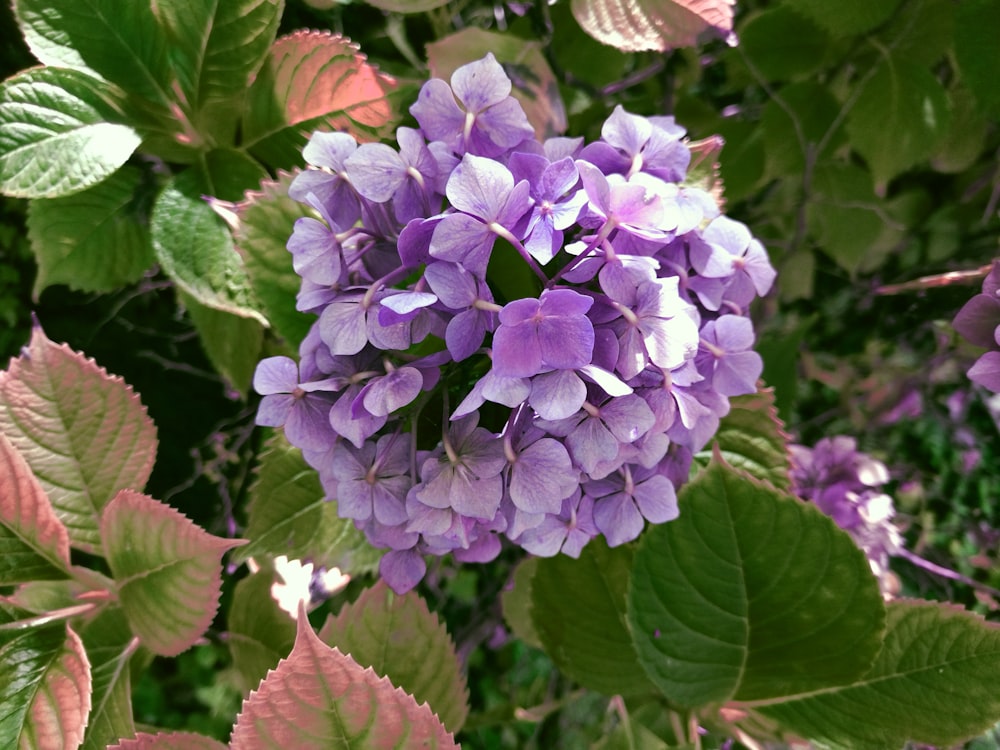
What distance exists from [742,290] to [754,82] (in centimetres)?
53

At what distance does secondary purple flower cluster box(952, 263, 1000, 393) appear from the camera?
18.7 inches

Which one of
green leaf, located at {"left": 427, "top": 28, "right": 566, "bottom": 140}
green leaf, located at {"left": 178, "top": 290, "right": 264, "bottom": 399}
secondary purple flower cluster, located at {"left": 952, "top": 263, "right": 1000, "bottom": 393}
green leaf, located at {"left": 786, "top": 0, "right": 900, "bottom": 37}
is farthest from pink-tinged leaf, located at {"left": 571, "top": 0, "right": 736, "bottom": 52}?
green leaf, located at {"left": 178, "top": 290, "right": 264, "bottom": 399}

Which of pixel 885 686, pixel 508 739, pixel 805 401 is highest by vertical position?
pixel 885 686

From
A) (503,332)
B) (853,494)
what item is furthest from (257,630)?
(853,494)

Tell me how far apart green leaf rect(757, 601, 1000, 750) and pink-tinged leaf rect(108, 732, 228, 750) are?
45 centimetres

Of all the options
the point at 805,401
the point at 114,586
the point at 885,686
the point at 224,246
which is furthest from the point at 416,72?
the point at 805,401

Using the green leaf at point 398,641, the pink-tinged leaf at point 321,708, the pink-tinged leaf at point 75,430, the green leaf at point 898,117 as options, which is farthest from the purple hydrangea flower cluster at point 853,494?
the pink-tinged leaf at point 75,430

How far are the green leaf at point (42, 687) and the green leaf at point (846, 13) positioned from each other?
0.83 m

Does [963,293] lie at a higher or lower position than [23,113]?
lower

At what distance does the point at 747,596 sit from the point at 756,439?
133mm

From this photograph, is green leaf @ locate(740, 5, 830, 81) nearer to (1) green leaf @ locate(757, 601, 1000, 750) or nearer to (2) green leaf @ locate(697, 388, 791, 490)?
(2) green leaf @ locate(697, 388, 791, 490)

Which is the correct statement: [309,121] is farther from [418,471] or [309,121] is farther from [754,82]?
[754,82]

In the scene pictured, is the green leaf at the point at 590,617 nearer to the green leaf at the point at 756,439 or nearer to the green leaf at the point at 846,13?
the green leaf at the point at 756,439

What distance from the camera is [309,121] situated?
61 cm
